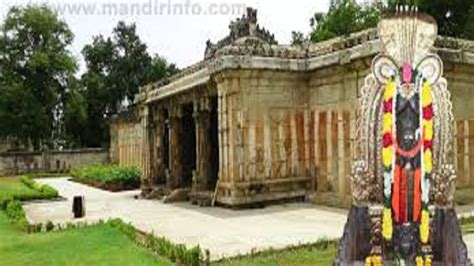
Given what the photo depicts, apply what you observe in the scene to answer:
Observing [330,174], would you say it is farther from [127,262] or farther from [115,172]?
[115,172]

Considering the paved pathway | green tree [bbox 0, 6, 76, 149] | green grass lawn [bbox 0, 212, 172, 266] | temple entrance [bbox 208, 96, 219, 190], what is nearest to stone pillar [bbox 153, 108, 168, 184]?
the paved pathway

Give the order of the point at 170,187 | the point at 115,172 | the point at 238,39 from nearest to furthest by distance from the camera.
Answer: the point at 238,39 < the point at 170,187 < the point at 115,172

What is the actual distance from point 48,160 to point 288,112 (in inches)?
1382

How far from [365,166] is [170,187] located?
1383 cm

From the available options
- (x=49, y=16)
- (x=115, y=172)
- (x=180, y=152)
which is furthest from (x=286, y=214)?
(x=49, y=16)

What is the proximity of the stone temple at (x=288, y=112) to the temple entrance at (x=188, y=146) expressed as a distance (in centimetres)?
246

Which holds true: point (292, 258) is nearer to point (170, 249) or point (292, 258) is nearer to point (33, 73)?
point (170, 249)

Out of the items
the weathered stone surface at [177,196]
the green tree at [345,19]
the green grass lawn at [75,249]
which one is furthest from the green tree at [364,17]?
the green grass lawn at [75,249]

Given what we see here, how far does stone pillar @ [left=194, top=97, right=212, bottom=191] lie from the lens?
17.6 m

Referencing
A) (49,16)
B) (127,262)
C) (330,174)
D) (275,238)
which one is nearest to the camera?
(127,262)

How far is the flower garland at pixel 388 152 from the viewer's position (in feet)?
21.1

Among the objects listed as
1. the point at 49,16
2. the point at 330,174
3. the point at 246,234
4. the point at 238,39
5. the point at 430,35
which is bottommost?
the point at 246,234

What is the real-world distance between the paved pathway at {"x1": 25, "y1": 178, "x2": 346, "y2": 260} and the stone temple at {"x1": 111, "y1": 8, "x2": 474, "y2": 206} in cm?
83

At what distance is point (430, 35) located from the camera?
660cm
